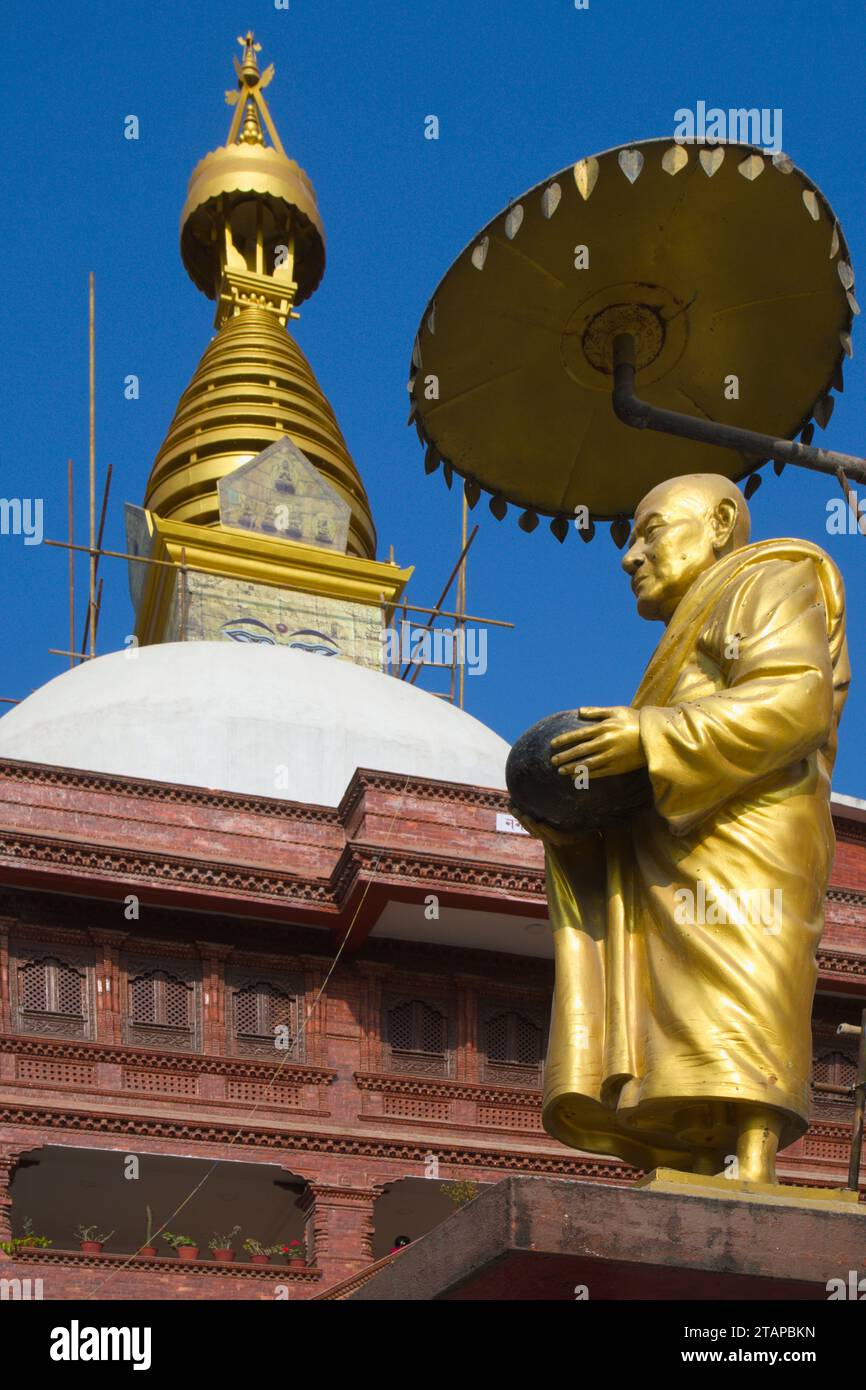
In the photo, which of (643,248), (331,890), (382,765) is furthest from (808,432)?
(382,765)

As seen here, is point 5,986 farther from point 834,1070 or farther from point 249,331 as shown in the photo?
point 249,331

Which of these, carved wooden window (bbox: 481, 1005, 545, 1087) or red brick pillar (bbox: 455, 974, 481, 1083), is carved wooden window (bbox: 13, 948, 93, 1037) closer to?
red brick pillar (bbox: 455, 974, 481, 1083)

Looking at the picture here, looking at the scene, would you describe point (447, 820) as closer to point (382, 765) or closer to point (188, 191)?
point (382, 765)

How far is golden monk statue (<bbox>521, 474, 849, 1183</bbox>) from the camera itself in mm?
5656

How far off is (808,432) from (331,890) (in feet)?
48.1

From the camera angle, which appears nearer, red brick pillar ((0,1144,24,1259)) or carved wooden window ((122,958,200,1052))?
red brick pillar ((0,1144,24,1259))

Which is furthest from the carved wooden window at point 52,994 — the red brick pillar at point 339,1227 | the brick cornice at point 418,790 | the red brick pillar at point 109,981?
the brick cornice at point 418,790

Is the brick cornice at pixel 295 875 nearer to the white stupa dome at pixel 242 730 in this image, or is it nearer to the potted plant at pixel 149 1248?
the white stupa dome at pixel 242 730

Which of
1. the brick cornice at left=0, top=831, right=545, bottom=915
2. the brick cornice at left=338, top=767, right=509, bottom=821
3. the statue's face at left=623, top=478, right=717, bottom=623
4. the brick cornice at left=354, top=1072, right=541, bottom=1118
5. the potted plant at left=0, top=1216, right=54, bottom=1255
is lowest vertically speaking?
the statue's face at left=623, top=478, right=717, bottom=623

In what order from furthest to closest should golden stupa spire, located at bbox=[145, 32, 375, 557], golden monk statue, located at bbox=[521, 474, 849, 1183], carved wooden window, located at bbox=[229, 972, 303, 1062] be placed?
1. golden stupa spire, located at bbox=[145, 32, 375, 557]
2. carved wooden window, located at bbox=[229, 972, 303, 1062]
3. golden monk statue, located at bbox=[521, 474, 849, 1183]

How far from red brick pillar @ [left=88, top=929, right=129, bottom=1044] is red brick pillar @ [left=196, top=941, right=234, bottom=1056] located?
83cm

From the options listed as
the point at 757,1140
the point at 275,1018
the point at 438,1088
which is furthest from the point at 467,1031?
the point at 757,1140

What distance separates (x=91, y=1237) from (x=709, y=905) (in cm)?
1753

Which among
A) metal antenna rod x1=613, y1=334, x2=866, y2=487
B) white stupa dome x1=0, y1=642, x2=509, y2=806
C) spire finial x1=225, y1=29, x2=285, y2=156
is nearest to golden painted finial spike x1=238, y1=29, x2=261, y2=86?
spire finial x1=225, y1=29, x2=285, y2=156
